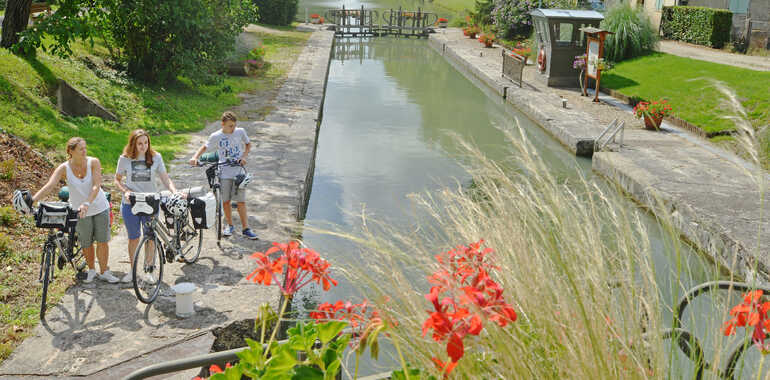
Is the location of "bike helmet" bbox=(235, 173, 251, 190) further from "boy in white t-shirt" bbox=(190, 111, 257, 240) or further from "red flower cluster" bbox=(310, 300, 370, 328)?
"red flower cluster" bbox=(310, 300, 370, 328)

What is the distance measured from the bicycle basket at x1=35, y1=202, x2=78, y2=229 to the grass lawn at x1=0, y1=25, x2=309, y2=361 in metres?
0.62

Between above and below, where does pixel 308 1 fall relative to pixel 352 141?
above

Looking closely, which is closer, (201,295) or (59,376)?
(59,376)

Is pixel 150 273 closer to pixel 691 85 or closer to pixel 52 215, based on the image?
pixel 52 215

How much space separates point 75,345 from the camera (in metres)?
4.81

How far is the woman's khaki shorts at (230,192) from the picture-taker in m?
7.16

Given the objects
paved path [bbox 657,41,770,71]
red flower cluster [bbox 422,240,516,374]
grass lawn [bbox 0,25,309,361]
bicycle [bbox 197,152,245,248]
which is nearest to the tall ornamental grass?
red flower cluster [bbox 422,240,516,374]

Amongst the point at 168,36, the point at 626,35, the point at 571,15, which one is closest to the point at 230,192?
the point at 168,36

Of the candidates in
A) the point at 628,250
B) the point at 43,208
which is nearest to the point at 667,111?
the point at 43,208

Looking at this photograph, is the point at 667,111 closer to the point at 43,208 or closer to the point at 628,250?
the point at 43,208

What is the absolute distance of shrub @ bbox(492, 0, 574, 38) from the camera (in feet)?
94.6

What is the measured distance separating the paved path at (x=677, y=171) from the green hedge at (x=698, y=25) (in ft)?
23.5

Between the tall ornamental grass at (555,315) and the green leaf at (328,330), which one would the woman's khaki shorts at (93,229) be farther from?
the green leaf at (328,330)

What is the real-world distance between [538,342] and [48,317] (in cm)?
443
